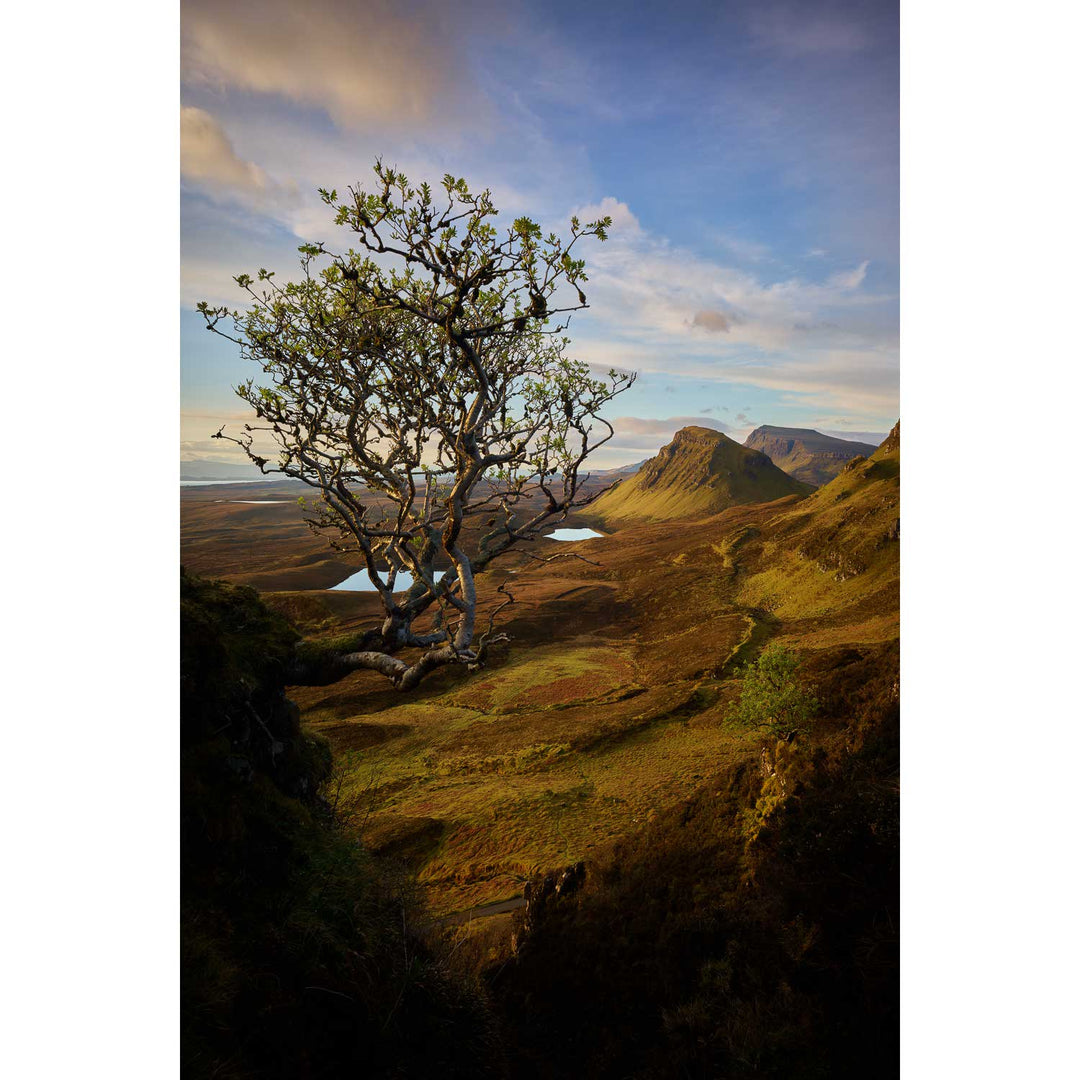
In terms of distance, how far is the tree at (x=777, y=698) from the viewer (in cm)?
932

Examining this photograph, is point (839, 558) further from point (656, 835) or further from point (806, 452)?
point (806, 452)

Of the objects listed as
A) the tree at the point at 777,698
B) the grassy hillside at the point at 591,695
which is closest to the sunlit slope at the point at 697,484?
the grassy hillside at the point at 591,695

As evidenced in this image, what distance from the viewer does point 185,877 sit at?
3.64 metres

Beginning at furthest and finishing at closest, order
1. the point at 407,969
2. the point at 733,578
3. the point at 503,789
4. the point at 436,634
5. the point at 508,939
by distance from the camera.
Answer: the point at 733,578 < the point at 503,789 < the point at 508,939 < the point at 436,634 < the point at 407,969

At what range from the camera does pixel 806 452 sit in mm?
101938

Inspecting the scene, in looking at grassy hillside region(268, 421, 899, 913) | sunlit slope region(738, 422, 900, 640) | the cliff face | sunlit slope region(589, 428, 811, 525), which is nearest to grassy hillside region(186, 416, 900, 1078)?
grassy hillside region(268, 421, 899, 913)

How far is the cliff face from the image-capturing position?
298ft

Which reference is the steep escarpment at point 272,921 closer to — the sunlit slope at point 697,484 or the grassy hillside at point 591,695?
the grassy hillside at point 591,695

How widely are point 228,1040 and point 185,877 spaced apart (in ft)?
3.61

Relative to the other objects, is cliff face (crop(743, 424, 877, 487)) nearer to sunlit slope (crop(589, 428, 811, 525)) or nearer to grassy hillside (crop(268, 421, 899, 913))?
sunlit slope (crop(589, 428, 811, 525))

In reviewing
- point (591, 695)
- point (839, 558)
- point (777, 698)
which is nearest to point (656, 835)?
point (777, 698)

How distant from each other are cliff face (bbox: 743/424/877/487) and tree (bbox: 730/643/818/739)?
8418 centimetres

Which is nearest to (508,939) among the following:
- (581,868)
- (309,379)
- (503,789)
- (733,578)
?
(581,868)

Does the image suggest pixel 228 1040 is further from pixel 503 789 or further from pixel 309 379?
pixel 503 789
